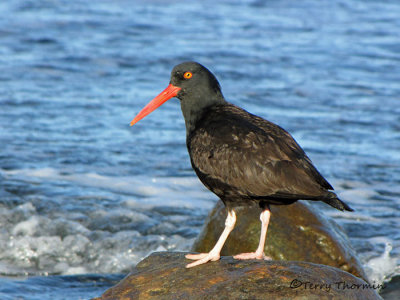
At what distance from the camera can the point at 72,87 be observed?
14.4 metres

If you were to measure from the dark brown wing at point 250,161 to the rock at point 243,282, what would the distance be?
541mm

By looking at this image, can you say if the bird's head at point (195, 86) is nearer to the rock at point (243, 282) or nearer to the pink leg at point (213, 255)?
the pink leg at point (213, 255)

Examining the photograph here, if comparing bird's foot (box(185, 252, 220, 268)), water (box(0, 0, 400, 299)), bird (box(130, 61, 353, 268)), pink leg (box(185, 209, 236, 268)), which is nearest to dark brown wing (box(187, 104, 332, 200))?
bird (box(130, 61, 353, 268))

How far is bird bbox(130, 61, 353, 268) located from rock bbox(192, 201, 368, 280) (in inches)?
45.6

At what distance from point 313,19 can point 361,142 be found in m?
10.3

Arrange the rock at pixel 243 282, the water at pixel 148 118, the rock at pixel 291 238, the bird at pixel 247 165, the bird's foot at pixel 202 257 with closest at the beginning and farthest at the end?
the rock at pixel 243 282 → the bird at pixel 247 165 → the bird's foot at pixel 202 257 → the rock at pixel 291 238 → the water at pixel 148 118

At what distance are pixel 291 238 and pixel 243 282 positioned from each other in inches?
76.2

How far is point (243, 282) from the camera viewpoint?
4.63 metres

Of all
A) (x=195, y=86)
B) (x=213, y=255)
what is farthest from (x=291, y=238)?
(x=195, y=86)

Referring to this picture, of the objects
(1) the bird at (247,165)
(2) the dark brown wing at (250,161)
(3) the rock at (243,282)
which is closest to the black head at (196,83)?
(1) the bird at (247,165)

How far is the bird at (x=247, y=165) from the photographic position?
15.8 ft

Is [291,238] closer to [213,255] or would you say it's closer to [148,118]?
[213,255]

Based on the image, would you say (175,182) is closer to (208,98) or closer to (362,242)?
(362,242)

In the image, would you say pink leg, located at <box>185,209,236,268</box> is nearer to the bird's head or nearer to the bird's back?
the bird's back
